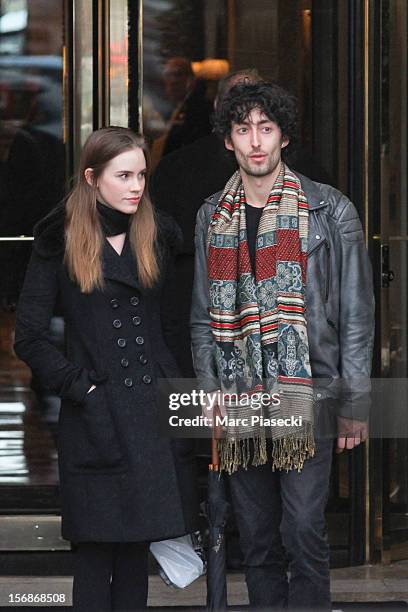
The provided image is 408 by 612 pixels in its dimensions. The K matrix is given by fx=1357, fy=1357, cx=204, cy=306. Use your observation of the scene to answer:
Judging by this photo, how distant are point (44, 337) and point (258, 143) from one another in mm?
965

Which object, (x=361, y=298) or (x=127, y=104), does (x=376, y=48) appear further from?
(x=361, y=298)

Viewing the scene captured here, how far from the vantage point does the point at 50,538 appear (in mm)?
6094

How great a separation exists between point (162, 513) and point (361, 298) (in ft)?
3.20

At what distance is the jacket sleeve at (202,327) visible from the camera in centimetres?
469

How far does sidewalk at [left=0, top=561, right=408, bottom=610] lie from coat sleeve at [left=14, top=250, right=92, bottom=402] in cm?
147

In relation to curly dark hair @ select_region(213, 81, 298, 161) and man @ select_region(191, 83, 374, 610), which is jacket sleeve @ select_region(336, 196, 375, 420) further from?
curly dark hair @ select_region(213, 81, 298, 161)

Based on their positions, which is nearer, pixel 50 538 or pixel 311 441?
pixel 311 441

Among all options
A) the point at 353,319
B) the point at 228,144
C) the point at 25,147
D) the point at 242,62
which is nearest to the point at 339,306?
the point at 353,319

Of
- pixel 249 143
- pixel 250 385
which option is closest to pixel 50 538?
pixel 250 385

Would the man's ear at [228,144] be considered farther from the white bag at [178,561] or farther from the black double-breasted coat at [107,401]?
the white bag at [178,561]

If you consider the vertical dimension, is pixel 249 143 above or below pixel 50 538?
above

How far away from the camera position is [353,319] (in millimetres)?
4512

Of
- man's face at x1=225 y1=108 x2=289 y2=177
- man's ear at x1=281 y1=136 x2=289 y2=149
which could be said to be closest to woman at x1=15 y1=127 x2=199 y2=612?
man's face at x1=225 y1=108 x2=289 y2=177

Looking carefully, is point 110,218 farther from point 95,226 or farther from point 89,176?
point 89,176
